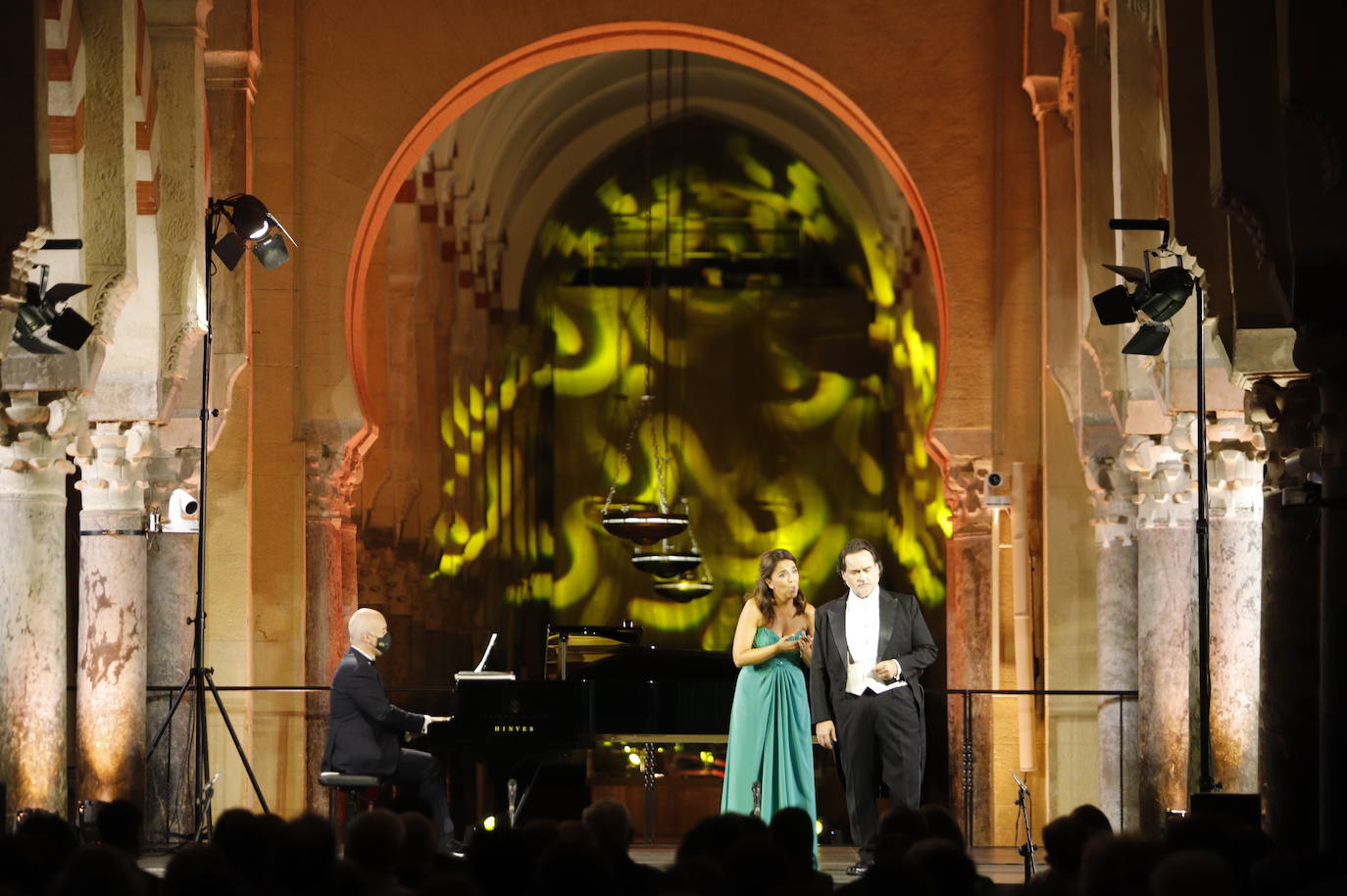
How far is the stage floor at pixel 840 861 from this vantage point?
36.7 ft

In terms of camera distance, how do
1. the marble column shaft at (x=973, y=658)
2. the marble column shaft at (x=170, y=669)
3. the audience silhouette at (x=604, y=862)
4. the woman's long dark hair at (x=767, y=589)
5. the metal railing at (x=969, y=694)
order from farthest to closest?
the marble column shaft at (x=973, y=658) < the metal railing at (x=969, y=694) < the marble column shaft at (x=170, y=669) < the woman's long dark hair at (x=767, y=589) < the audience silhouette at (x=604, y=862)

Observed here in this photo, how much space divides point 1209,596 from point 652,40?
6224 millimetres

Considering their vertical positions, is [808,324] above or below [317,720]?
above

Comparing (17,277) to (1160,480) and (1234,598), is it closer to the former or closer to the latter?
(1234,598)

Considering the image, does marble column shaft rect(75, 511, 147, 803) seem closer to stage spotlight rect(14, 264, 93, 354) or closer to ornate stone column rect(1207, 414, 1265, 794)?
stage spotlight rect(14, 264, 93, 354)

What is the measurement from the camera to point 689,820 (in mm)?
23438

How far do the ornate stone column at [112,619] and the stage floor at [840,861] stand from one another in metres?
0.63

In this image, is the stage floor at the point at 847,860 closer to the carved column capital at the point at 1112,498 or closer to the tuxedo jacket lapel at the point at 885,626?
the tuxedo jacket lapel at the point at 885,626

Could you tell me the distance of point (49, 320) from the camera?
402 inches

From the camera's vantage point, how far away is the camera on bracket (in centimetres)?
1583

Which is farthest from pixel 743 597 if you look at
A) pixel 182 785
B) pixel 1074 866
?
pixel 1074 866

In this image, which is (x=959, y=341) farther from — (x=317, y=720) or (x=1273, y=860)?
(x=1273, y=860)

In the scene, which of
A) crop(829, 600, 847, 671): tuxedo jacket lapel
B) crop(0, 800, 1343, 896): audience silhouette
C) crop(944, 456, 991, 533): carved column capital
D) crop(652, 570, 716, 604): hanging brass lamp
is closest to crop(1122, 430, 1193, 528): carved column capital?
crop(944, 456, 991, 533): carved column capital

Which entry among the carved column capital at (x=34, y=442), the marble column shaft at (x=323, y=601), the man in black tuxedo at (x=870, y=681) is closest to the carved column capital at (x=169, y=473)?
the marble column shaft at (x=323, y=601)
